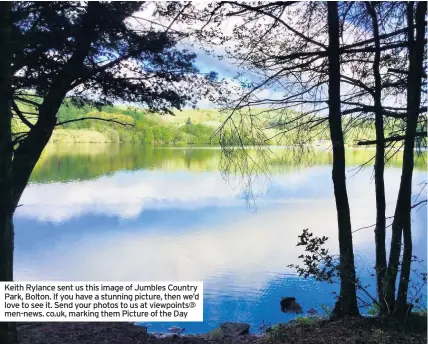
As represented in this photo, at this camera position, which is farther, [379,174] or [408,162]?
[379,174]

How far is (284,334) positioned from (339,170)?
122cm

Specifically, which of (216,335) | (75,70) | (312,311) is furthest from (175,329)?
(75,70)

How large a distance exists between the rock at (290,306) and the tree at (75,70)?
374 centimetres

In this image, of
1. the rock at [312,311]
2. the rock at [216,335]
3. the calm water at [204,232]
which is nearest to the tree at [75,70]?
the calm water at [204,232]

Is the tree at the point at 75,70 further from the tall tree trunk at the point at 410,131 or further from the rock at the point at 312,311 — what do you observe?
the rock at the point at 312,311

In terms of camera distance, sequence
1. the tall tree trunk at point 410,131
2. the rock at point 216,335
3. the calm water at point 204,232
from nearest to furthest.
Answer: the tall tree trunk at point 410,131 → the rock at point 216,335 → the calm water at point 204,232

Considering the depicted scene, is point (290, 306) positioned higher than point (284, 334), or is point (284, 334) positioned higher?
point (284, 334)

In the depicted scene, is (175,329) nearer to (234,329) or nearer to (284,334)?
(234,329)

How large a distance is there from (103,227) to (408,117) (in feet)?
32.4

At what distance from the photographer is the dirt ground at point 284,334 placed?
2422 mm

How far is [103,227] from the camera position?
11.2 metres

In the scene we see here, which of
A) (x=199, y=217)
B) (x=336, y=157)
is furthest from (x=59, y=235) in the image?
(x=336, y=157)

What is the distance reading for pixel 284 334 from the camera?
288 cm

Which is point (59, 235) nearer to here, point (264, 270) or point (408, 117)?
point (264, 270)
